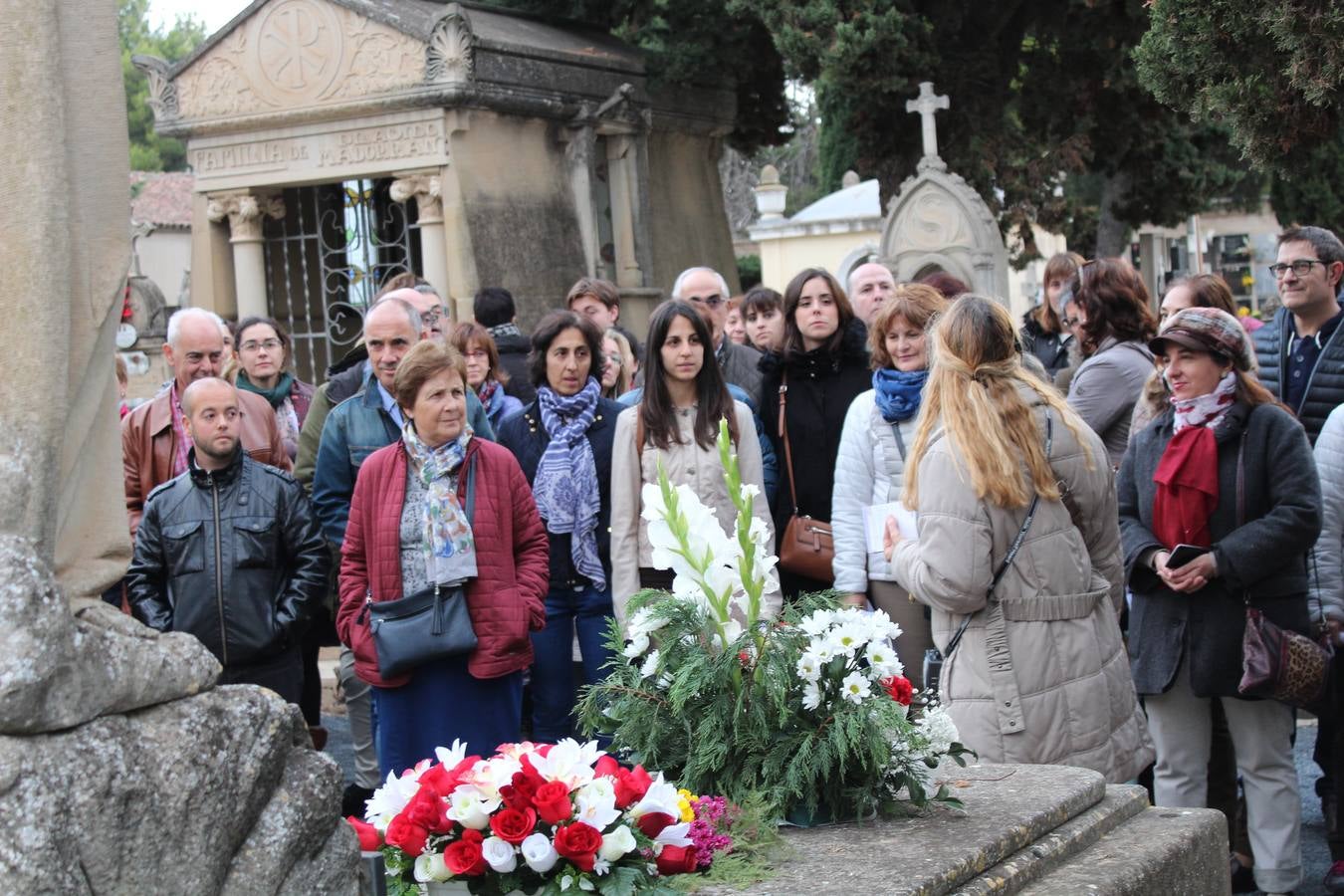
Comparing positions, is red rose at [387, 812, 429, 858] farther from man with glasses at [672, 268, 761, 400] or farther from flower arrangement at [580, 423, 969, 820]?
man with glasses at [672, 268, 761, 400]

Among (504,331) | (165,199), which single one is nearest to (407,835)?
(504,331)

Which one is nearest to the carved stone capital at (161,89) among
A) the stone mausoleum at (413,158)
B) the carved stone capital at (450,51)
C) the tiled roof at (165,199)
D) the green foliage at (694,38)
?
the stone mausoleum at (413,158)

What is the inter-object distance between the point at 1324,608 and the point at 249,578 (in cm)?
371

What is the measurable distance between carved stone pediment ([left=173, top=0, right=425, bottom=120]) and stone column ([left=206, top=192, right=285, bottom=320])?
0.75 meters

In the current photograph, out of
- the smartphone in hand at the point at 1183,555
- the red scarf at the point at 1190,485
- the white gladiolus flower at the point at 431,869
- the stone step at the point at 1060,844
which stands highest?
the red scarf at the point at 1190,485

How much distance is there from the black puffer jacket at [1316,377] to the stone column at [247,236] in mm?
9553

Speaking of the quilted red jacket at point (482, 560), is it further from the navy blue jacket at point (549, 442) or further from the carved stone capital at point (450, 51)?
the carved stone capital at point (450, 51)

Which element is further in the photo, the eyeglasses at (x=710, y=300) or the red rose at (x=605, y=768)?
the eyeglasses at (x=710, y=300)

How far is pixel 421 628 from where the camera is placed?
5.23 meters

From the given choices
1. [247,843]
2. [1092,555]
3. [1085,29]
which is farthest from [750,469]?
[1085,29]

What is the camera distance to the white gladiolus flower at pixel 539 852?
279 cm

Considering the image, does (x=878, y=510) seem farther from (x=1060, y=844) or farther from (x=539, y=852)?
(x=539, y=852)

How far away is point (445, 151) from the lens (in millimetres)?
12594

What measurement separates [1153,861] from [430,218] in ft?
33.2
